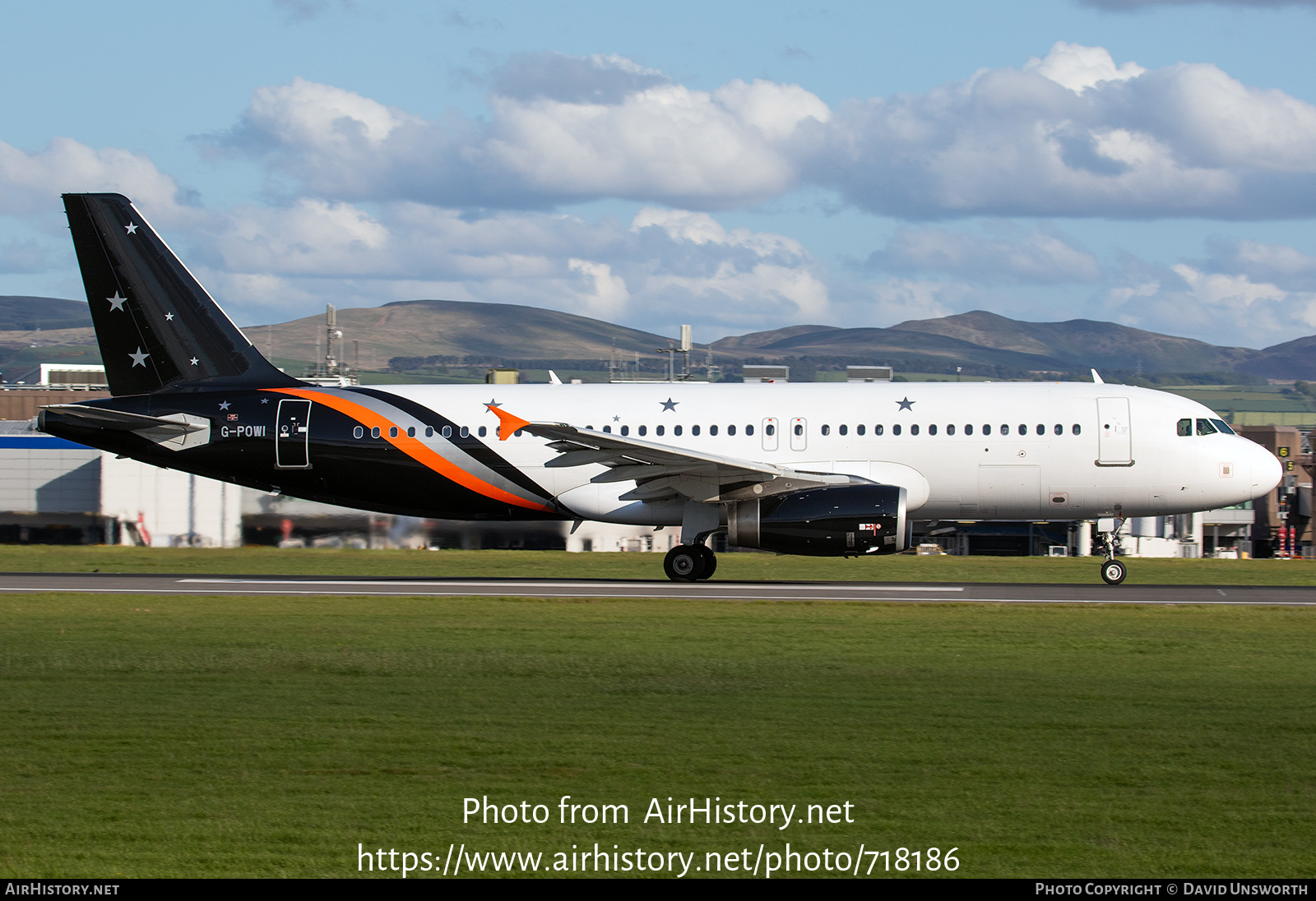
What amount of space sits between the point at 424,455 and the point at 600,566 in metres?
7.35

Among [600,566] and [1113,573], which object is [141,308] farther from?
[1113,573]

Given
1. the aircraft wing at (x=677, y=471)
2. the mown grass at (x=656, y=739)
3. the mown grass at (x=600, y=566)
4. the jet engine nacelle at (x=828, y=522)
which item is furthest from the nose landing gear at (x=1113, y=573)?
the mown grass at (x=656, y=739)

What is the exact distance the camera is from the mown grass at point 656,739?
8516 millimetres

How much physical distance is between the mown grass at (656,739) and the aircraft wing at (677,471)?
591 centimetres

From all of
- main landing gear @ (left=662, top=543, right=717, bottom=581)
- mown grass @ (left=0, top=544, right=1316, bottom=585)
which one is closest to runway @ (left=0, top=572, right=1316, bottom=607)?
main landing gear @ (left=662, top=543, right=717, bottom=581)

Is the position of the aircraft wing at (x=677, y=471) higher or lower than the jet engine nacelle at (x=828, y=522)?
higher

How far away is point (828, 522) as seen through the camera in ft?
81.6

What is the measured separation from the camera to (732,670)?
50.2 feet

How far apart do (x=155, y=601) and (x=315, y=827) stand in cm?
1586

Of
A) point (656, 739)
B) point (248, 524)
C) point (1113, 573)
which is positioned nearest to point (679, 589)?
point (1113, 573)

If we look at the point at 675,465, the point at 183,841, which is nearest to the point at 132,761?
the point at 183,841

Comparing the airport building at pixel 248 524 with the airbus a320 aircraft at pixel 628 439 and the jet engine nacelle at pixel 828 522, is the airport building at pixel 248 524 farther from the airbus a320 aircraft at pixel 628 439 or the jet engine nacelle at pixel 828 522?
the jet engine nacelle at pixel 828 522

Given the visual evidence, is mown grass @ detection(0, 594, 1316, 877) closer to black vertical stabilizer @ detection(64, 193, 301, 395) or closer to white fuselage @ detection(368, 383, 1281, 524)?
white fuselage @ detection(368, 383, 1281, 524)

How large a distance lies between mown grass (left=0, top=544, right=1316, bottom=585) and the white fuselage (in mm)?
2896
